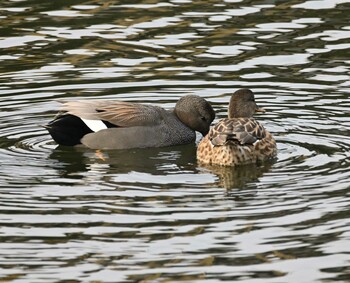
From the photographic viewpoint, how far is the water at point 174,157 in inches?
384

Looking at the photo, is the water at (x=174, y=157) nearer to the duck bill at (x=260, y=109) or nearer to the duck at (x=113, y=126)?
the duck at (x=113, y=126)

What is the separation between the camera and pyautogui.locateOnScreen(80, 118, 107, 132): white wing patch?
1416 cm

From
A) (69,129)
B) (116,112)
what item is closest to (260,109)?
(116,112)

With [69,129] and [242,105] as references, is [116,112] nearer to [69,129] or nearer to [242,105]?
[69,129]

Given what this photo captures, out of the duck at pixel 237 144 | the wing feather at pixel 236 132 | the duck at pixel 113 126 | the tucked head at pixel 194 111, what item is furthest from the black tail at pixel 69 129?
the wing feather at pixel 236 132

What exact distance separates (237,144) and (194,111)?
1.59 metres

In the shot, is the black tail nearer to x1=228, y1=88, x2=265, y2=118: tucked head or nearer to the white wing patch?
the white wing patch

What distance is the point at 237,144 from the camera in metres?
13.1

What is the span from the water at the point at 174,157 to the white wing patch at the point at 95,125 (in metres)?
0.35

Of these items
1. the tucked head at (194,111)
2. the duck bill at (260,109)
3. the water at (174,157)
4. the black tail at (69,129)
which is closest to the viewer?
the water at (174,157)

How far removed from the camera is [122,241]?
10109 mm

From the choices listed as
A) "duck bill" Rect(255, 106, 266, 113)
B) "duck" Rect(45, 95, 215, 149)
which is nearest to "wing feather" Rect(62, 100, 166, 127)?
"duck" Rect(45, 95, 215, 149)

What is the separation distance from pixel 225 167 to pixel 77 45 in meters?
5.79

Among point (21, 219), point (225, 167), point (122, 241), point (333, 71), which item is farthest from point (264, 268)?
point (333, 71)
